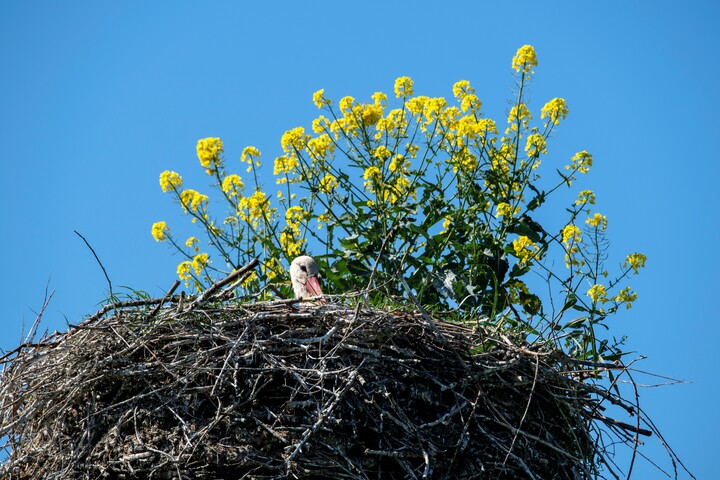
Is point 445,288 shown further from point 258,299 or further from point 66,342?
point 66,342

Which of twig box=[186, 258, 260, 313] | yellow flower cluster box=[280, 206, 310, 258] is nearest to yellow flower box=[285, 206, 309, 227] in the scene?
yellow flower cluster box=[280, 206, 310, 258]

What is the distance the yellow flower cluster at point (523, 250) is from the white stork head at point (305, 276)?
41.0 inches

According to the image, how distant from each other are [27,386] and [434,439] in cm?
178

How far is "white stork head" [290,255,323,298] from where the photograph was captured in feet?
21.1

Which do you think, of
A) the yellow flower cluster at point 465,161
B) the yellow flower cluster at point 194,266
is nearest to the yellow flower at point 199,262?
the yellow flower cluster at point 194,266

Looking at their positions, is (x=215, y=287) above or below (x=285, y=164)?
below

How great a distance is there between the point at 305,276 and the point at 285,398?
133cm

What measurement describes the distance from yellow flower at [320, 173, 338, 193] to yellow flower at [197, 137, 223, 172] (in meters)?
0.59

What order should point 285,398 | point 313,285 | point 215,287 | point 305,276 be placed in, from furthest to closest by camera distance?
point 305,276
point 313,285
point 215,287
point 285,398

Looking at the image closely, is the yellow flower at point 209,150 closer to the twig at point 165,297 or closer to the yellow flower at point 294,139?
the yellow flower at point 294,139

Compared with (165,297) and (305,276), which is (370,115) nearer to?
(305,276)

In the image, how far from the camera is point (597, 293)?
6.77m

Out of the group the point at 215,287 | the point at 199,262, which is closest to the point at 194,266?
the point at 199,262

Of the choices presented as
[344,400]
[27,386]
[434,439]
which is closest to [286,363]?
[344,400]
